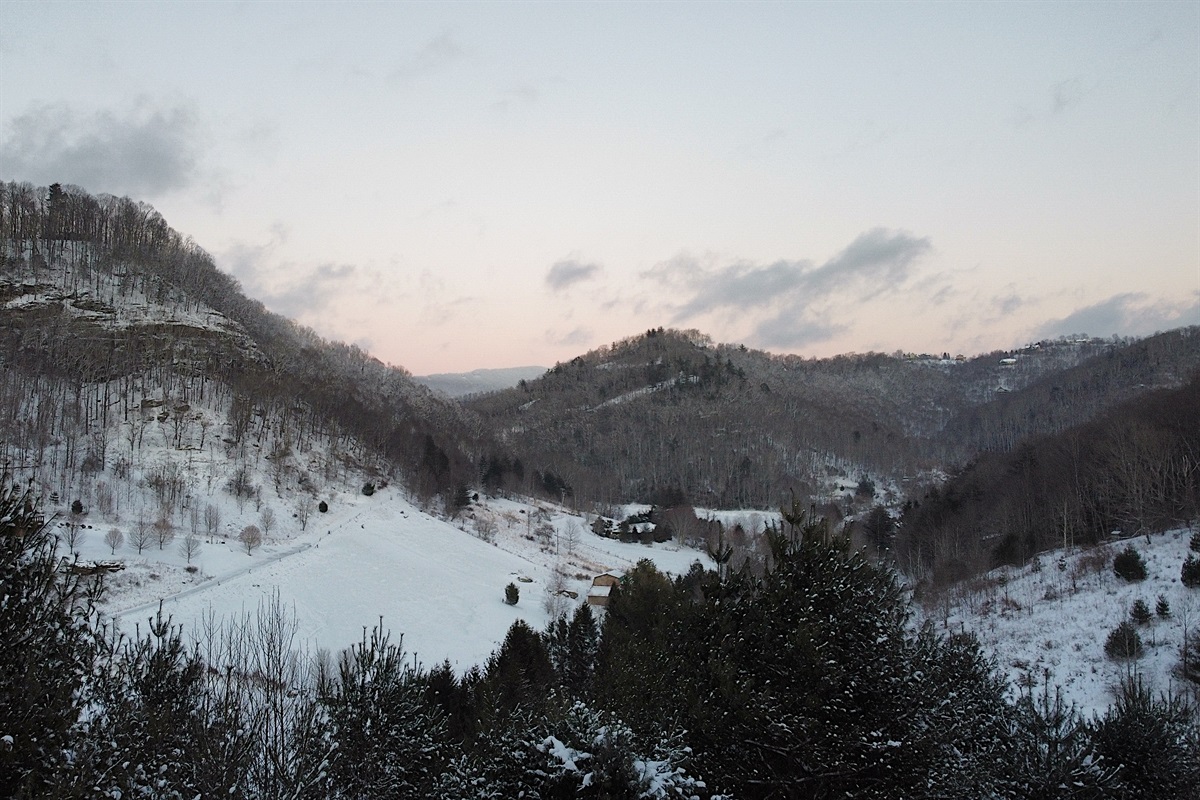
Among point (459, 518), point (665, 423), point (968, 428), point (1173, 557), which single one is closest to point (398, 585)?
point (459, 518)

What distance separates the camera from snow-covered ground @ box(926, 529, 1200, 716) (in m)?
23.8

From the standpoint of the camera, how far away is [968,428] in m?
169

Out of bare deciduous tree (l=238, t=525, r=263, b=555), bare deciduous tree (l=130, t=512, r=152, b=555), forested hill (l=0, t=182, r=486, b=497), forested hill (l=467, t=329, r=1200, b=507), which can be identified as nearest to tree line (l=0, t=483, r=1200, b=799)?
bare deciduous tree (l=130, t=512, r=152, b=555)

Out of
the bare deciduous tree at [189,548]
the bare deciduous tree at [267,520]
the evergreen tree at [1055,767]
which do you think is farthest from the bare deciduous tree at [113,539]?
the evergreen tree at [1055,767]

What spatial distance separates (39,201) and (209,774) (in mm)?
106013

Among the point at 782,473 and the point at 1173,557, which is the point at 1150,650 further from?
the point at 782,473

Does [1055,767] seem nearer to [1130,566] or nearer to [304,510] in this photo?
[1130,566]

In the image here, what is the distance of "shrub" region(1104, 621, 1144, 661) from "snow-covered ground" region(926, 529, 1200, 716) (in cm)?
25

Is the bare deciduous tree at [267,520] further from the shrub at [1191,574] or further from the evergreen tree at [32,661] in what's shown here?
the shrub at [1191,574]

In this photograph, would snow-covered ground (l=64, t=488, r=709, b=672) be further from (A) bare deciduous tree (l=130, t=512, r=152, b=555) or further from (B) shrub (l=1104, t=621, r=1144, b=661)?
(B) shrub (l=1104, t=621, r=1144, b=661)

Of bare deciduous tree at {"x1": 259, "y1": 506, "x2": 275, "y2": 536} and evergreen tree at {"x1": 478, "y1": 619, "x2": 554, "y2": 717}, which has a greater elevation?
bare deciduous tree at {"x1": 259, "y1": 506, "x2": 275, "y2": 536}

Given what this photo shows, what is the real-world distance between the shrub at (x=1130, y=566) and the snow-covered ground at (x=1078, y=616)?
28 cm

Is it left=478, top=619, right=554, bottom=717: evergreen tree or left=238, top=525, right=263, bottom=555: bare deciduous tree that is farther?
left=238, top=525, right=263, bottom=555: bare deciduous tree

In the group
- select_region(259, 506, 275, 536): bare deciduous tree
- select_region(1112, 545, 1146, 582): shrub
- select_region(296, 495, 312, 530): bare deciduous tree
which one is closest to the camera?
select_region(1112, 545, 1146, 582): shrub
